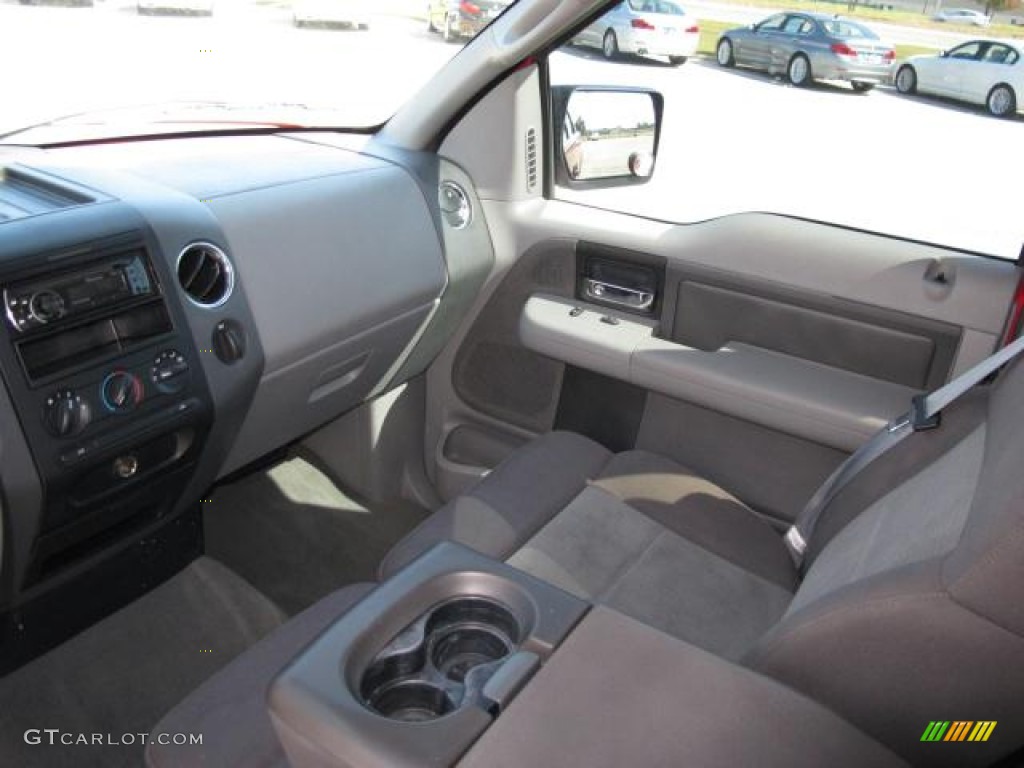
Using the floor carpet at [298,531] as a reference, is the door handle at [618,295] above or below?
above

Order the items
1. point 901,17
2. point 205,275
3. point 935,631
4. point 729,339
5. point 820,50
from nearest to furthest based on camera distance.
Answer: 1. point 935,631
2. point 205,275
3. point 901,17
4. point 729,339
5. point 820,50

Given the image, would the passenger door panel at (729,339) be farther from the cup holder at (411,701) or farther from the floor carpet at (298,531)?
the cup holder at (411,701)

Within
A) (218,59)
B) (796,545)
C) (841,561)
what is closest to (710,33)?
(218,59)

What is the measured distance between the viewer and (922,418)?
1675 mm

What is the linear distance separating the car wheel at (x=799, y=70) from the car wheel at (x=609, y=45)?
0.52 meters

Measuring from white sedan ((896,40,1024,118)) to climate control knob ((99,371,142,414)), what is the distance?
6.72 feet

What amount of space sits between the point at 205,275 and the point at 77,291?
291 mm

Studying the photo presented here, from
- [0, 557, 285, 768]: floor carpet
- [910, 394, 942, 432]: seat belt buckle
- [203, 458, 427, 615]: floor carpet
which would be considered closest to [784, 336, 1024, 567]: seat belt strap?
[910, 394, 942, 432]: seat belt buckle

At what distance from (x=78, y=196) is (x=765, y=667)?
1.50 m

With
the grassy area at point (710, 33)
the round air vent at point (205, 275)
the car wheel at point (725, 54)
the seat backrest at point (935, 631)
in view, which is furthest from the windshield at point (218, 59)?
the seat backrest at point (935, 631)

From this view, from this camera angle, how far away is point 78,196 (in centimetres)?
175

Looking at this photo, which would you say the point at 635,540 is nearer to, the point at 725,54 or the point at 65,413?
the point at 65,413

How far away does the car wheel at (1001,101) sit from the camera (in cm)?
224

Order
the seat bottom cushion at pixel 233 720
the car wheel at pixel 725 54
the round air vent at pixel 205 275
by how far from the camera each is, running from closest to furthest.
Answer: the seat bottom cushion at pixel 233 720, the round air vent at pixel 205 275, the car wheel at pixel 725 54
